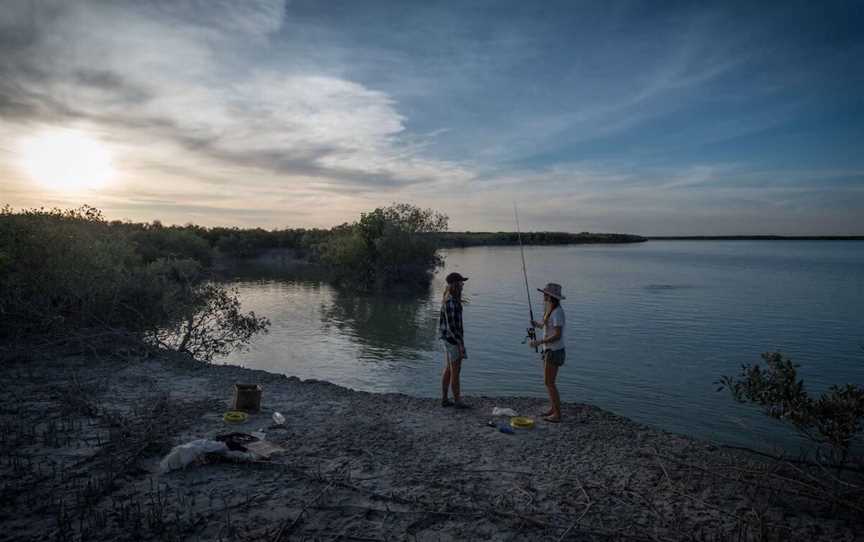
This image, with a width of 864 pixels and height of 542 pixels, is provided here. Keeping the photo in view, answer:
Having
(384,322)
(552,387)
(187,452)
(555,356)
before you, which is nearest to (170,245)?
(384,322)

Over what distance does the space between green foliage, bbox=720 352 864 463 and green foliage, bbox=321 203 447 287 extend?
107 ft

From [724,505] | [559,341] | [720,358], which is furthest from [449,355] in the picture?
[720,358]

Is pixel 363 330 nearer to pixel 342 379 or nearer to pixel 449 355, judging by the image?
pixel 342 379

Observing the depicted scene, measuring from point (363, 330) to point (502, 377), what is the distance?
953cm

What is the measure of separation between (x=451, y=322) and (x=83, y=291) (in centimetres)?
998

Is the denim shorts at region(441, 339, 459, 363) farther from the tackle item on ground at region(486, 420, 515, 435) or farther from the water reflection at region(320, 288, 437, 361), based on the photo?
the water reflection at region(320, 288, 437, 361)

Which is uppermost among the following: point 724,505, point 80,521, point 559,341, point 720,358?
point 559,341

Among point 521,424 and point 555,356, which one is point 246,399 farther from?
point 555,356

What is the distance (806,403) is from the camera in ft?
21.3

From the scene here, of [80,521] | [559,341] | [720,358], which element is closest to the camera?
[80,521]

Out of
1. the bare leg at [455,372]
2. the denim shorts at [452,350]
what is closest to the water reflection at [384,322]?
the bare leg at [455,372]

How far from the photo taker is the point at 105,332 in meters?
11.6

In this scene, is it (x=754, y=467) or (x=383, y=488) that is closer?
(x=383, y=488)

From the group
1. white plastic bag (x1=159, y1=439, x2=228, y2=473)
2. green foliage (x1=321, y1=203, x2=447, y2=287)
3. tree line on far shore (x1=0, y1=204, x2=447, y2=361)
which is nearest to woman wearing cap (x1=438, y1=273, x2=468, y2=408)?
white plastic bag (x1=159, y1=439, x2=228, y2=473)
